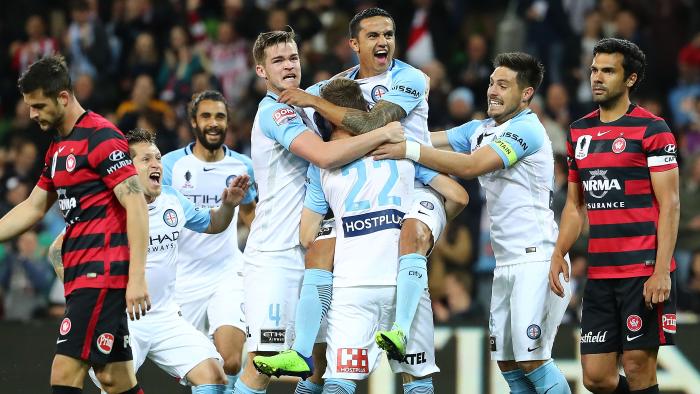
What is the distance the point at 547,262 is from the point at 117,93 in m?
8.56

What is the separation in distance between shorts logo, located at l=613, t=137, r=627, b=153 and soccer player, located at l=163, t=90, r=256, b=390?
3.01 m

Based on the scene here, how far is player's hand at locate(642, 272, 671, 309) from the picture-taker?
702 centimetres

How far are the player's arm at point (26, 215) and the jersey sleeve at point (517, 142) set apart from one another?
2.79m

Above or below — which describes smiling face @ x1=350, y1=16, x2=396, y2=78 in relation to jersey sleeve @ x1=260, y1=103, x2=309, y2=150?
above

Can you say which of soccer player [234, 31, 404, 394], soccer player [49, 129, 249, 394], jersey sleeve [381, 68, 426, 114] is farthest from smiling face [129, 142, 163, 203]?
jersey sleeve [381, 68, 426, 114]

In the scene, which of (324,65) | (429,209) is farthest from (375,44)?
(324,65)

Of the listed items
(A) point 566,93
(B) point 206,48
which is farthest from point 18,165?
(A) point 566,93

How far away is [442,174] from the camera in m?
7.46

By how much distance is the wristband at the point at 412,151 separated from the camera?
7.23m

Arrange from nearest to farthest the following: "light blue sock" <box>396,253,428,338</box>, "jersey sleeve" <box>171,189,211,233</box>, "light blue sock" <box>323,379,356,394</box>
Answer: "light blue sock" <box>396,253,428,338</box> < "light blue sock" <box>323,379,356,394</box> < "jersey sleeve" <box>171,189,211,233</box>

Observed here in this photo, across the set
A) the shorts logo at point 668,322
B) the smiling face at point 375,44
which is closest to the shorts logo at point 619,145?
the shorts logo at point 668,322

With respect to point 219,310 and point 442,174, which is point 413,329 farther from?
point 219,310

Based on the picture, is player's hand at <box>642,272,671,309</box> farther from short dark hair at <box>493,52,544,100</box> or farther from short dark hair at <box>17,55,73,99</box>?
short dark hair at <box>17,55,73,99</box>

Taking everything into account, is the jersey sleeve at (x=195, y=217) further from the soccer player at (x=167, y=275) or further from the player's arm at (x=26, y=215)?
the player's arm at (x=26, y=215)
